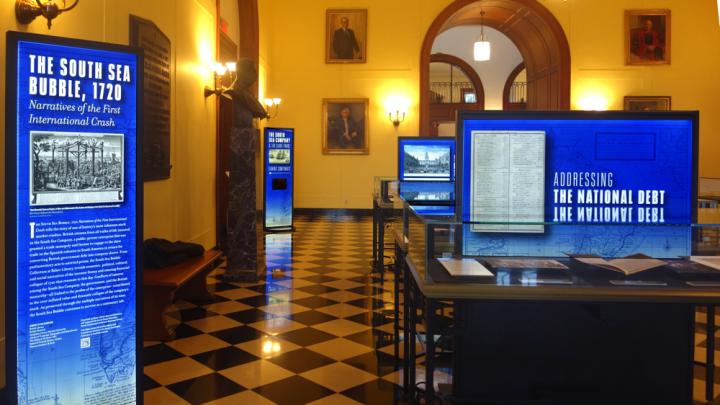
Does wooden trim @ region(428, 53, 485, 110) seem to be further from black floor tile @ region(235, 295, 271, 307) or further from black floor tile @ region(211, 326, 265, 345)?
black floor tile @ region(211, 326, 265, 345)

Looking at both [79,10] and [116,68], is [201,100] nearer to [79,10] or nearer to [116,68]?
[79,10]

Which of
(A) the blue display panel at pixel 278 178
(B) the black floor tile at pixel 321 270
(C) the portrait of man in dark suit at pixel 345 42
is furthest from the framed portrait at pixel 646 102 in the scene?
(B) the black floor tile at pixel 321 270

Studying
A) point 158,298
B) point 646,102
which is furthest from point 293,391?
point 646,102

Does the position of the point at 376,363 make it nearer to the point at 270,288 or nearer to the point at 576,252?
the point at 576,252

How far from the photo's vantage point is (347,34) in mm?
14305

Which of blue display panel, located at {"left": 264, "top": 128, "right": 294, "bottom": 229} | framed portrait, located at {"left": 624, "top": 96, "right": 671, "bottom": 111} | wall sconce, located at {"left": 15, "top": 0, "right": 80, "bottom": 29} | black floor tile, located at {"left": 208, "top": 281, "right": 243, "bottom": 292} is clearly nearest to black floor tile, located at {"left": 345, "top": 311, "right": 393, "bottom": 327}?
black floor tile, located at {"left": 208, "top": 281, "right": 243, "bottom": 292}

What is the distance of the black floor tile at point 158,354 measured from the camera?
4008 mm

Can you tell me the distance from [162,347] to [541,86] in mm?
13623

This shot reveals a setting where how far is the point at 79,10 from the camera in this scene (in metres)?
4.38

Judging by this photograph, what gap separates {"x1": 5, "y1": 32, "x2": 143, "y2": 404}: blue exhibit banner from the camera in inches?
88.9

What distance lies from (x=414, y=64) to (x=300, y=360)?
37.0ft

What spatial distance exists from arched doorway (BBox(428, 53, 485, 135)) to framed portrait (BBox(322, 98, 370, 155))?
7.49m

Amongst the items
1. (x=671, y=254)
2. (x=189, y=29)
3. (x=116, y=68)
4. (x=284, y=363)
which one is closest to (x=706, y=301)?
(x=671, y=254)

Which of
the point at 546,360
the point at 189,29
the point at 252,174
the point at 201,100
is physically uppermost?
the point at 189,29
